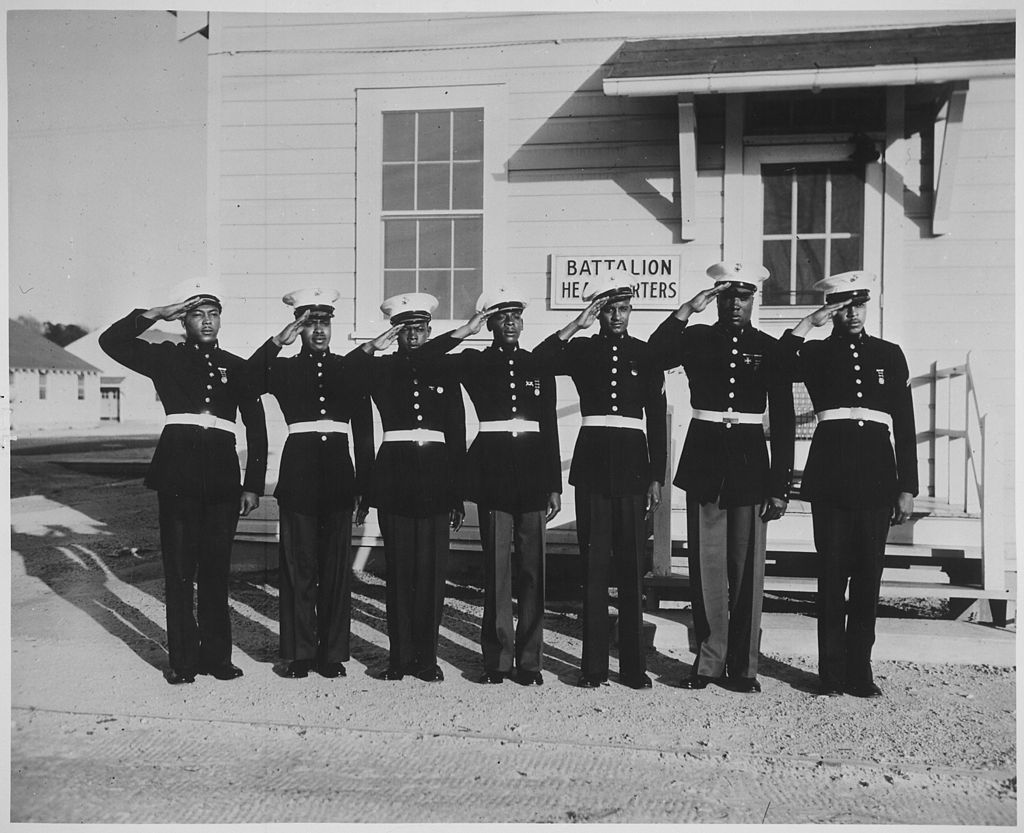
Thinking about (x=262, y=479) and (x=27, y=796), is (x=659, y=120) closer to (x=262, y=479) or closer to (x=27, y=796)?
(x=262, y=479)

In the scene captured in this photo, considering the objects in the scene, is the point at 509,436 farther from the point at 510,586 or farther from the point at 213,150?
the point at 213,150

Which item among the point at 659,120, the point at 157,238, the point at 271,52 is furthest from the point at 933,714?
the point at 271,52

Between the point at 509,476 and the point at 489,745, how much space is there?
3.66ft

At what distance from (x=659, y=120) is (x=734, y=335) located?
1.76m

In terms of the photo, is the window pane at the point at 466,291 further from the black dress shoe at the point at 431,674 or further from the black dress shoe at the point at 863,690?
the black dress shoe at the point at 863,690

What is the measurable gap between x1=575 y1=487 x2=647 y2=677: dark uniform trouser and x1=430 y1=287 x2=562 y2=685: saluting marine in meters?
0.19

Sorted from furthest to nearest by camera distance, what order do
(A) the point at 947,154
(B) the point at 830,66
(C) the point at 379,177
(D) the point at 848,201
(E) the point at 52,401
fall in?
1. (E) the point at 52,401
2. (C) the point at 379,177
3. (D) the point at 848,201
4. (A) the point at 947,154
5. (B) the point at 830,66

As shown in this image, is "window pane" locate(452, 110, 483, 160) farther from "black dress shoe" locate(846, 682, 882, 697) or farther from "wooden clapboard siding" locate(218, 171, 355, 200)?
"black dress shoe" locate(846, 682, 882, 697)

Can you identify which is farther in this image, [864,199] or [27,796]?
[864,199]

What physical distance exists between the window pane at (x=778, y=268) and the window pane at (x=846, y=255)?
0.24m

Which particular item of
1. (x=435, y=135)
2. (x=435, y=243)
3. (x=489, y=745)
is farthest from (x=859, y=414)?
(x=435, y=135)

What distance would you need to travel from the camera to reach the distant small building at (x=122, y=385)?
4484 millimetres

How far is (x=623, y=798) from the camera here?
10.6 ft

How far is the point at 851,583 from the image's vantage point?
403cm
